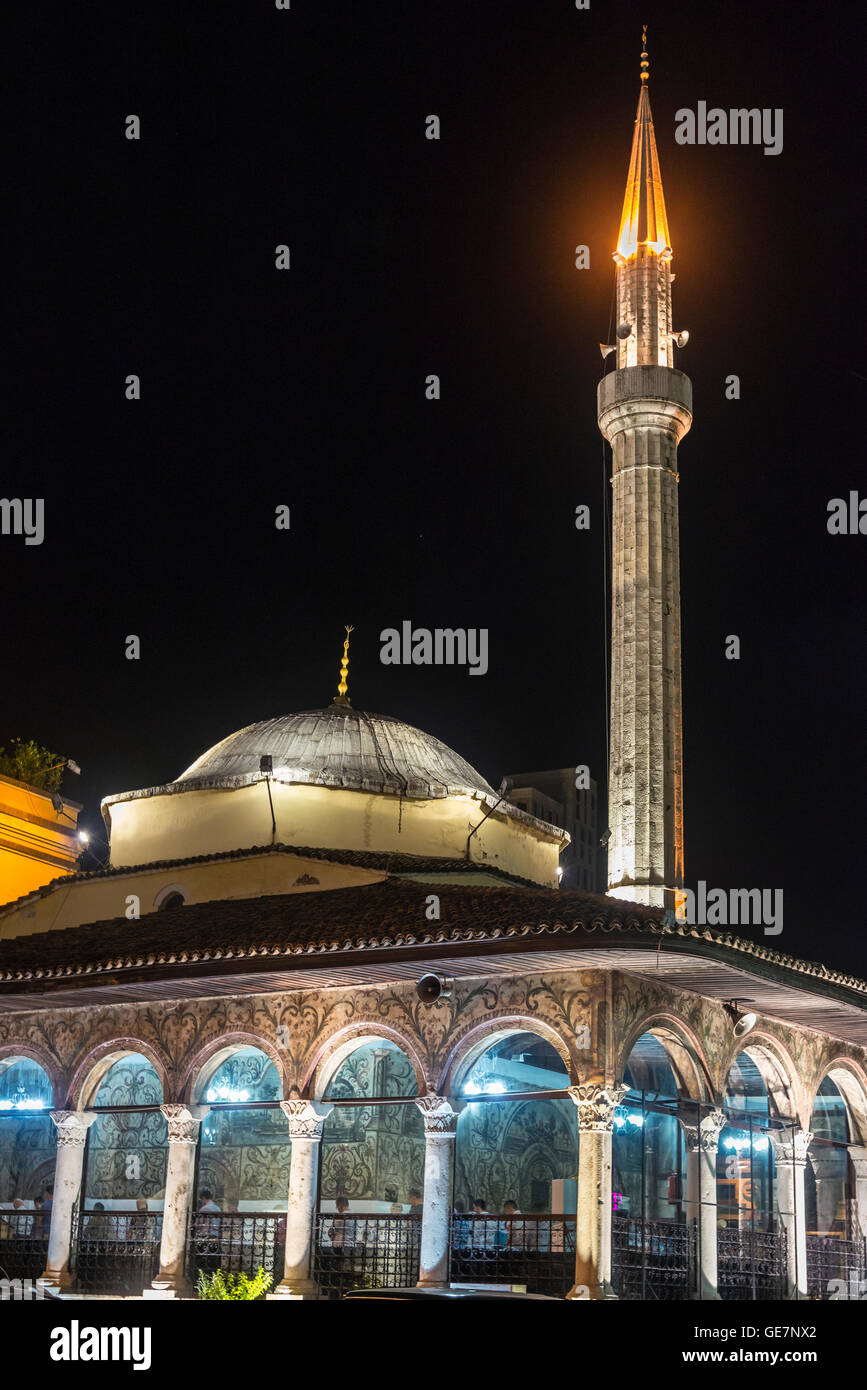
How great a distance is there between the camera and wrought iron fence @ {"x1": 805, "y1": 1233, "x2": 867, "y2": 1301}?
19.2 meters

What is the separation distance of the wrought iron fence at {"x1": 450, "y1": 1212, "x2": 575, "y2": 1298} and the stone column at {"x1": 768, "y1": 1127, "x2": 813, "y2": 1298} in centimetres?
252

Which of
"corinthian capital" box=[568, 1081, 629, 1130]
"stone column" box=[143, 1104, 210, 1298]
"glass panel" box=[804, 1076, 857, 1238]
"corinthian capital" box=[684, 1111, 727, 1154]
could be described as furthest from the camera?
"glass panel" box=[804, 1076, 857, 1238]

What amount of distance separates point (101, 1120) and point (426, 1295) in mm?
10511

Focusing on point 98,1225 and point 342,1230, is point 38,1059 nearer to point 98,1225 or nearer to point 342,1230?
point 98,1225

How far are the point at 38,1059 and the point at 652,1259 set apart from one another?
7859mm

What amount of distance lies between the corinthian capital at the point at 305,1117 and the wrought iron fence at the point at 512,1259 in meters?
1.87

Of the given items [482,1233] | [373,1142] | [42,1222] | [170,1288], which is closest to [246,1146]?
[373,1142]

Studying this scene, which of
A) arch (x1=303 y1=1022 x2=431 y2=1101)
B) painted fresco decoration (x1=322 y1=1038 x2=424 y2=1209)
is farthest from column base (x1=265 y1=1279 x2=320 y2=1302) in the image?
painted fresco decoration (x1=322 y1=1038 x2=424 y2=1209)

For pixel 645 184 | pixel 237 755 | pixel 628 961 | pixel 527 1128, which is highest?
pixel 645 184

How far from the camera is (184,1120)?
18172 mm

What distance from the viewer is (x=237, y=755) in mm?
24516

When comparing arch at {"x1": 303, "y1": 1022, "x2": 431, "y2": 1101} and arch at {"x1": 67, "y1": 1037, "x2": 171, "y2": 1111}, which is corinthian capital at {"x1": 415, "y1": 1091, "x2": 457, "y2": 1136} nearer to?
arch at {"x1": 303, "y1": 1022, "x2": 431, "y2": 1101}
